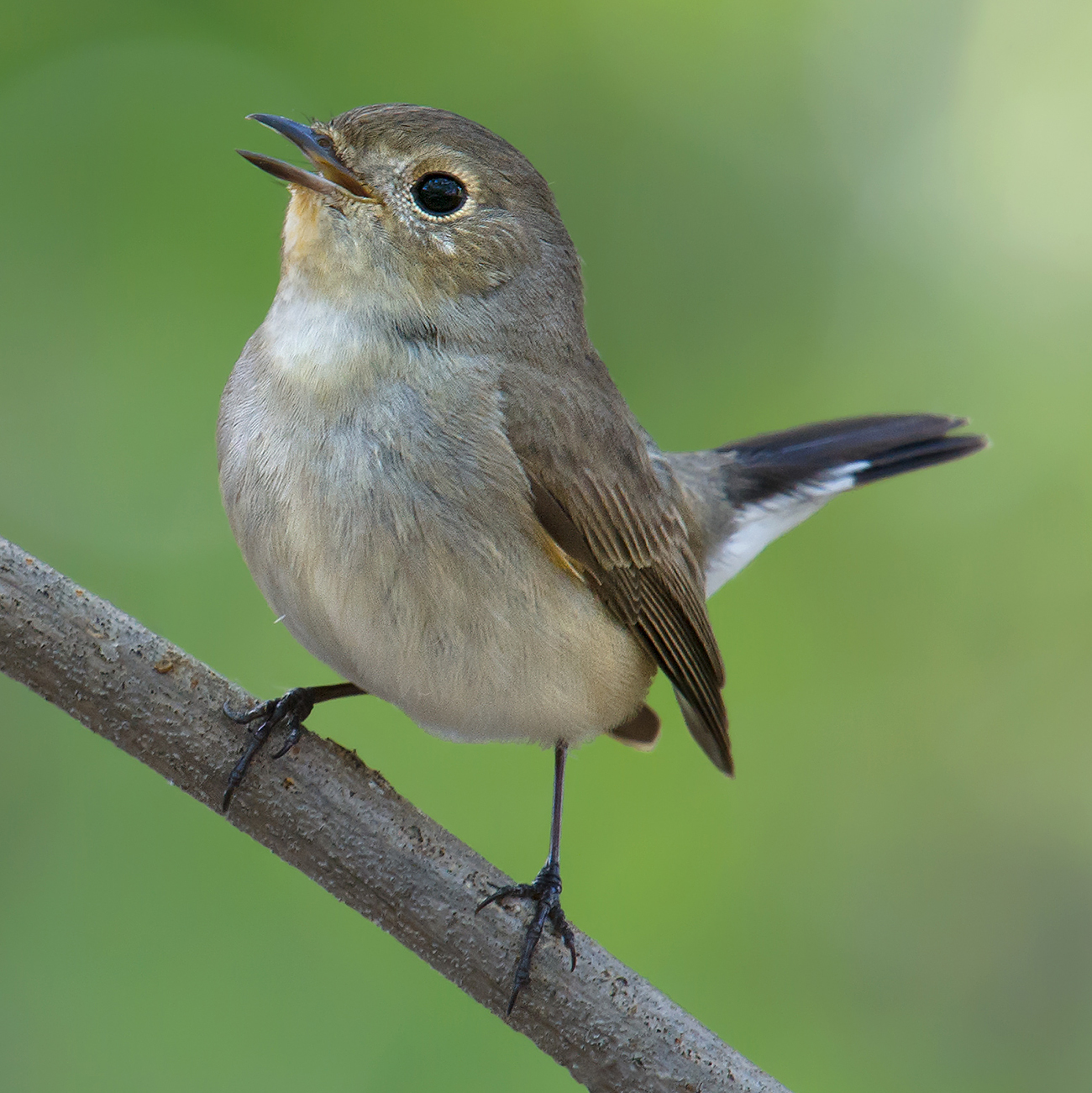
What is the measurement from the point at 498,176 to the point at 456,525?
101cm

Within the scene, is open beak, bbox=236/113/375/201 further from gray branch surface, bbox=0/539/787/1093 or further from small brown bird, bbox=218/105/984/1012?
gray branch surface, bbox=0/539/787/1093

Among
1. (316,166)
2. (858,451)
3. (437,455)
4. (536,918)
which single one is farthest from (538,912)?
(858,451)

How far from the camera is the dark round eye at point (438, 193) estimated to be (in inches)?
126

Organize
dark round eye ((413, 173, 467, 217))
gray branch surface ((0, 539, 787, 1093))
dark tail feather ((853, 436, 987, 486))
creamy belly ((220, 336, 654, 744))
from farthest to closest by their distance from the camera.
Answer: dark tail feather ((853, 436, 987, 486)) → dark round eye ((413, 173, 467, 217)) → creamy belly ((220, 336, 654, 744)) → gray branch surface ((0, 539, 787, 1093))

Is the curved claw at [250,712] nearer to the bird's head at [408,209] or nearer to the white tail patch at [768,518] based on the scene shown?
the bird's head at [408,209]

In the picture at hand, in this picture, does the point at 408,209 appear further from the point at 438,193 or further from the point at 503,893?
the point at 503,893

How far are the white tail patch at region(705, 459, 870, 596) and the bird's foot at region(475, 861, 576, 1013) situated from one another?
1.91 m

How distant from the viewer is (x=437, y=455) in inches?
121

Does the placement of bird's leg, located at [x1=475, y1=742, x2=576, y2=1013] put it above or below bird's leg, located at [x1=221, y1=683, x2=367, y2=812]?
below

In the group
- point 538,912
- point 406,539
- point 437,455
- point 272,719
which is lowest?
point 538,912

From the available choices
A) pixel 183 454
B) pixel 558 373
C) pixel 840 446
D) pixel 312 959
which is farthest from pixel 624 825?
pixel 183 454

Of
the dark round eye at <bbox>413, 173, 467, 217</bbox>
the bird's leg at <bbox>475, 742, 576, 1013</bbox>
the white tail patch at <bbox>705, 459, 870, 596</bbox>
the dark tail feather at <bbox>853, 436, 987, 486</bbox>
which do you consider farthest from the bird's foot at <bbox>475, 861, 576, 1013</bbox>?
the dark tail feather at <bbox>853, 436, 987, 486</bbox>

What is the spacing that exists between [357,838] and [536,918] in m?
0.48

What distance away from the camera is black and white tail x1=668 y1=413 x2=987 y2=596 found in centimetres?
484
